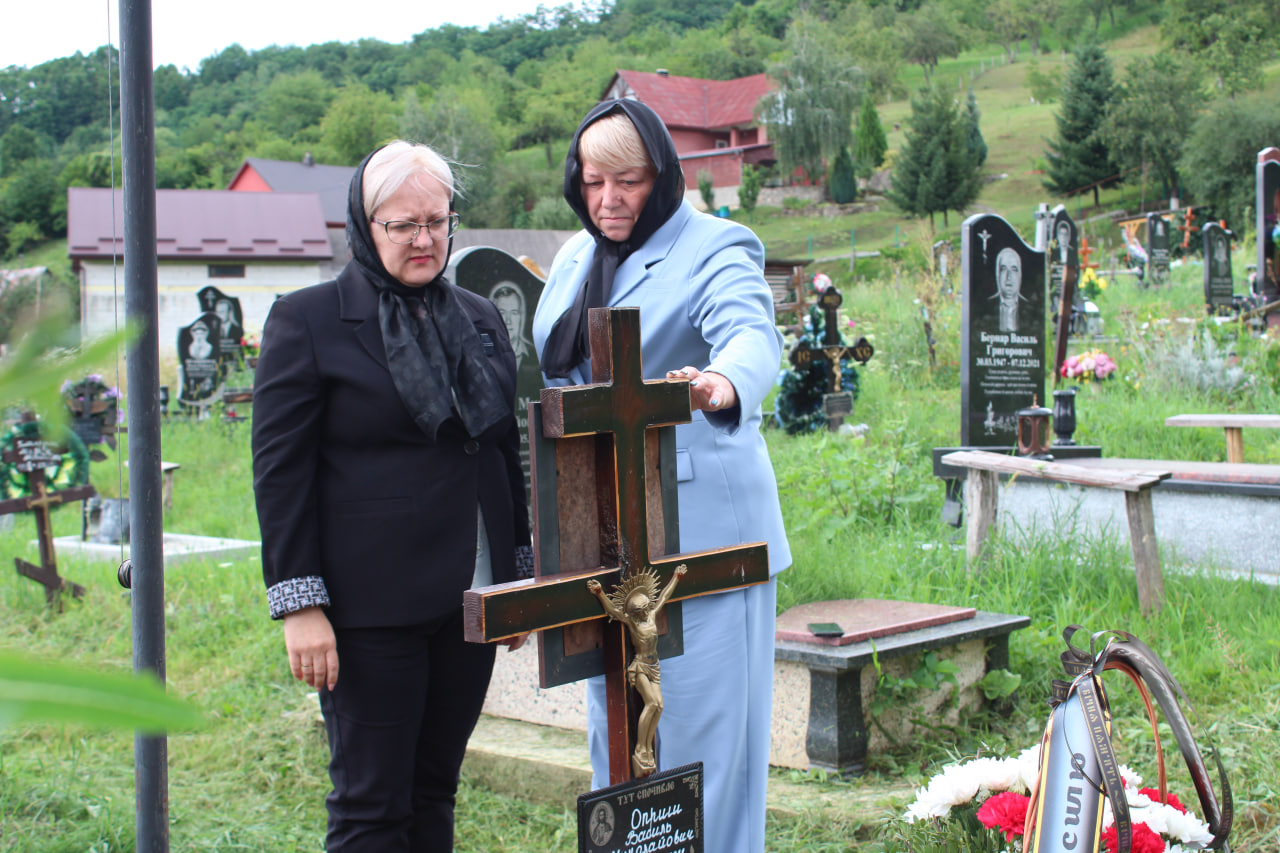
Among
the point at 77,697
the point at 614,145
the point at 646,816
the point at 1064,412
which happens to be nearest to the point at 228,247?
the point at 1064,412

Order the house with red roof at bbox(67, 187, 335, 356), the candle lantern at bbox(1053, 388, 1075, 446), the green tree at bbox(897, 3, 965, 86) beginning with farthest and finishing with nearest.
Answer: the green tree at bbox(897, 3, 965, 86), the house with red roof at bbox(67, 187, 335, 356), the candle lantern at bbox(1053, 388, 1075, 446)

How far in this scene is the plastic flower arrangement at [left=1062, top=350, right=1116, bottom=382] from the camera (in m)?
8.98

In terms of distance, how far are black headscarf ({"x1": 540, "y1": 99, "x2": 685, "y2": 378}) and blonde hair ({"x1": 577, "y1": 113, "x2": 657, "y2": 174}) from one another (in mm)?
13

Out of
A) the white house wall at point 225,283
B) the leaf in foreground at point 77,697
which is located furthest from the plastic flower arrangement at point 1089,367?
the white house wall at point 225,283

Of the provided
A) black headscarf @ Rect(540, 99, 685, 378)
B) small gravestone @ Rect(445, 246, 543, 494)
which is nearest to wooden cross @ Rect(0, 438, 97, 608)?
small gravestone @ Rect(445, 246, 543, 494)

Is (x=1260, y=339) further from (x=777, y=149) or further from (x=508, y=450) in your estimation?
(x=777, y=149)

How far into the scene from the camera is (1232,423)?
6070 millimetres

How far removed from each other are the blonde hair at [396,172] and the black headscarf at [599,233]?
0.87ft

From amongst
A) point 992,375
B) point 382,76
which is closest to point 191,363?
point 992,375

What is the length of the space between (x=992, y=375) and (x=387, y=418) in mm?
5361

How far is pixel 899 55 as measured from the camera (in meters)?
76.8

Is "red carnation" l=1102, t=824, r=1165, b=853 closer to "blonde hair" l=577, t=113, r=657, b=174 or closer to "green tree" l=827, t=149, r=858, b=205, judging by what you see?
"blonde hair" l=577, t=113, r=657, b=174

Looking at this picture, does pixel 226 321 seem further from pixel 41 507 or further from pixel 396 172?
pixel 396 172

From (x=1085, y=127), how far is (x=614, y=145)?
143 feet
